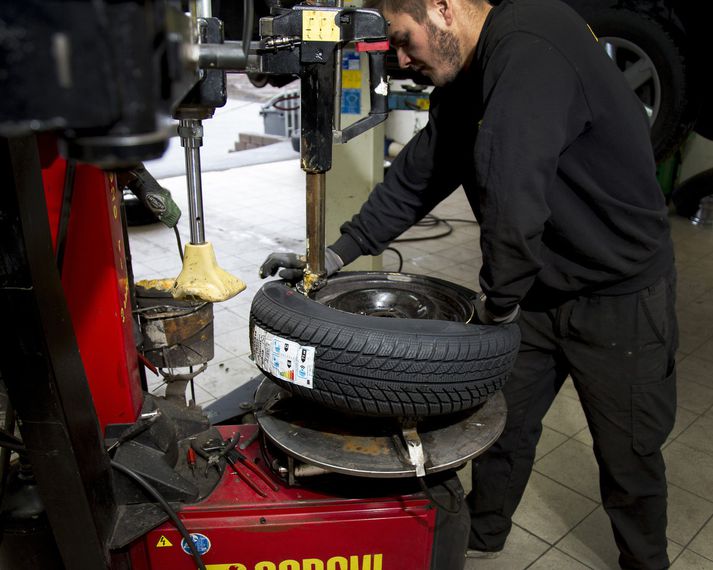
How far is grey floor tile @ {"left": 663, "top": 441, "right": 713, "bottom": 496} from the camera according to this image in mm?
2069

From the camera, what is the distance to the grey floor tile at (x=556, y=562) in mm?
1758

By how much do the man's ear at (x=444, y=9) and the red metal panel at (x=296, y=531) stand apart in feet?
3.13

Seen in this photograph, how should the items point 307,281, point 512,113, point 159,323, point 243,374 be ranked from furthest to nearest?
point 243,374 → point 159,323 → point 307,281 → point 512,113

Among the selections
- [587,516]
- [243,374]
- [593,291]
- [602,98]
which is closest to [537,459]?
[587,516]

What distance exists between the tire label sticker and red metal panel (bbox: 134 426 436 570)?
27 centimetres

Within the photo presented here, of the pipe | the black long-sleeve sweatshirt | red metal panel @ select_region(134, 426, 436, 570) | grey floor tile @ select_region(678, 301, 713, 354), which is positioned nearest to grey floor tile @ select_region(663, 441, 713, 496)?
grey floor tile @ select_region(678, 301, 713, 354)

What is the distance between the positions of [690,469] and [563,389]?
0.60m

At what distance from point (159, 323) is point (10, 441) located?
0.45 metres

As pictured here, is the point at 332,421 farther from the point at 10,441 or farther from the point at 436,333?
the point at 10,441

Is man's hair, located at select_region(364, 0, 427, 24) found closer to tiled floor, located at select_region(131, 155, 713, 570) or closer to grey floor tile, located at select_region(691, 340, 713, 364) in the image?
tiled floor, located at select_region(131, 155, 713, 570)

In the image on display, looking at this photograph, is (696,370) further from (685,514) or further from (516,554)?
(516,554)

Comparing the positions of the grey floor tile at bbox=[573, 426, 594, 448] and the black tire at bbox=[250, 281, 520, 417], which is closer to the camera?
the black tire at bbox=[250, 281, 520, 417]

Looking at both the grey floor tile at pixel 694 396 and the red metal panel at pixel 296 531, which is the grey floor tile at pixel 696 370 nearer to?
the grey floor tile at pixel 694 396

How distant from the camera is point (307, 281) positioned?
138 centimetres
